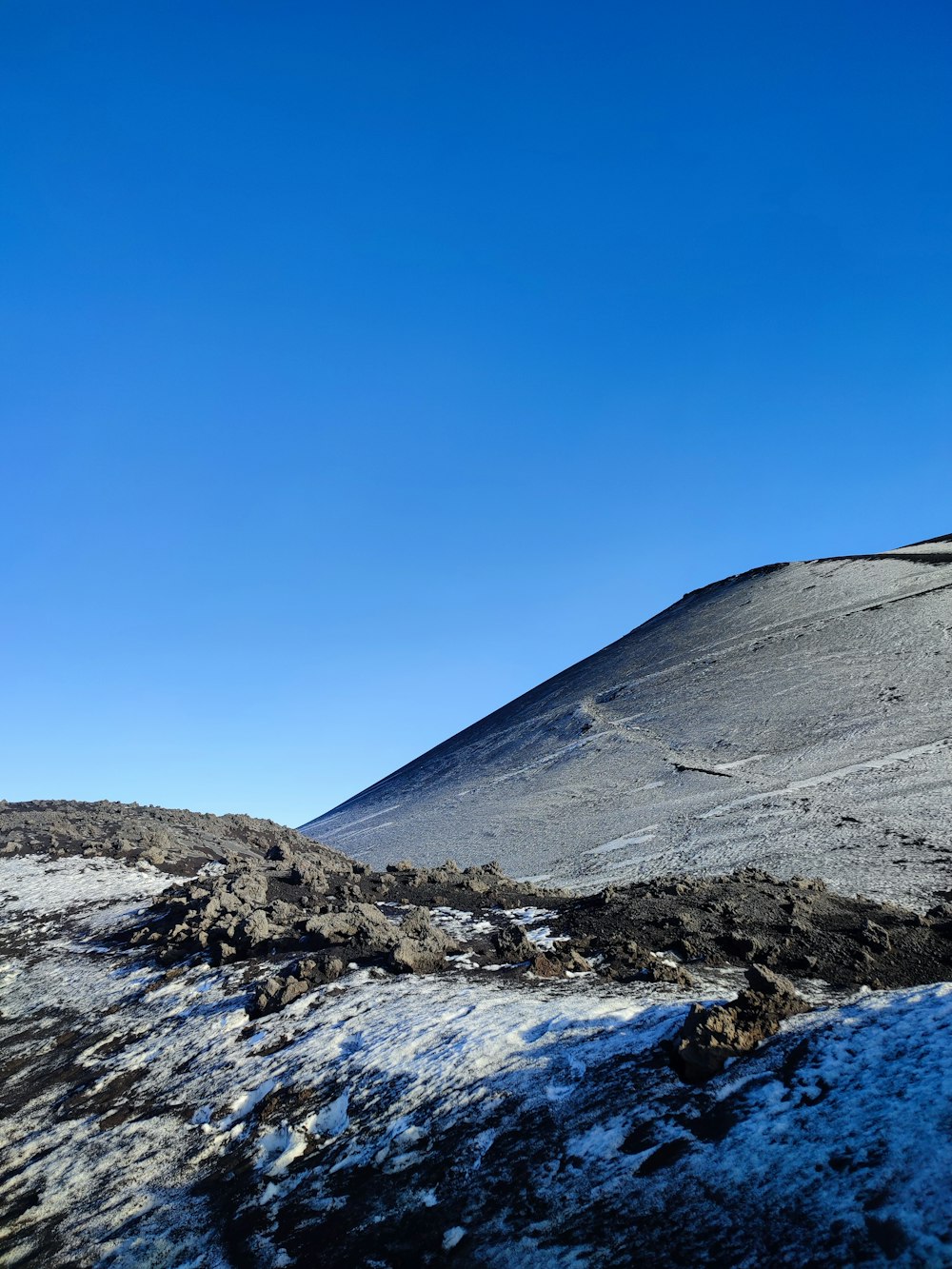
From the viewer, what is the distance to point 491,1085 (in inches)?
137

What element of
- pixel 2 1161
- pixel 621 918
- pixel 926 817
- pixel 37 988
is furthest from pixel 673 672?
pixel 2 1161

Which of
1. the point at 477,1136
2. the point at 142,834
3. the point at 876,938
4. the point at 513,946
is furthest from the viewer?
the point at 142,834

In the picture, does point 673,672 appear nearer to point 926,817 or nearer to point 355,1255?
point 926,817

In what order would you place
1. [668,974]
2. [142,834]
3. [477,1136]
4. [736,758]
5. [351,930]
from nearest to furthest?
[477,1136]
[668,974]
[351,930]
[142,834]
[736,758]

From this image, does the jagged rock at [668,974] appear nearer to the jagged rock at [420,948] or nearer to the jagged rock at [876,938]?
the jagged rock at [876,938]

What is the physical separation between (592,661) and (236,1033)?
2411cm

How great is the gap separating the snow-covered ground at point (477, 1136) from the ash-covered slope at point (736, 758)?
4.68m

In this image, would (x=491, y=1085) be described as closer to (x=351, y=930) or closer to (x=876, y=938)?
(x=351, y=930)

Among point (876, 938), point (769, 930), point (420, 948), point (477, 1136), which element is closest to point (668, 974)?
point (769, 930)

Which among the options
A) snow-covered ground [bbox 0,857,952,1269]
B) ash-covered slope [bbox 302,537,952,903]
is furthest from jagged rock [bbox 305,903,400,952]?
ash-covered slope [bbox 302,537,952,903]

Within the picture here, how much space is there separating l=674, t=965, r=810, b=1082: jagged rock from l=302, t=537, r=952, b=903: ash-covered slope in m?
4.15

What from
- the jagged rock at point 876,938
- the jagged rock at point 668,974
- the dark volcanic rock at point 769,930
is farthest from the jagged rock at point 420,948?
the jagged rock at point 876,938

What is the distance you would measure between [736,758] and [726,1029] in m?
11.7

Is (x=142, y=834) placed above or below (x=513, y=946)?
above
